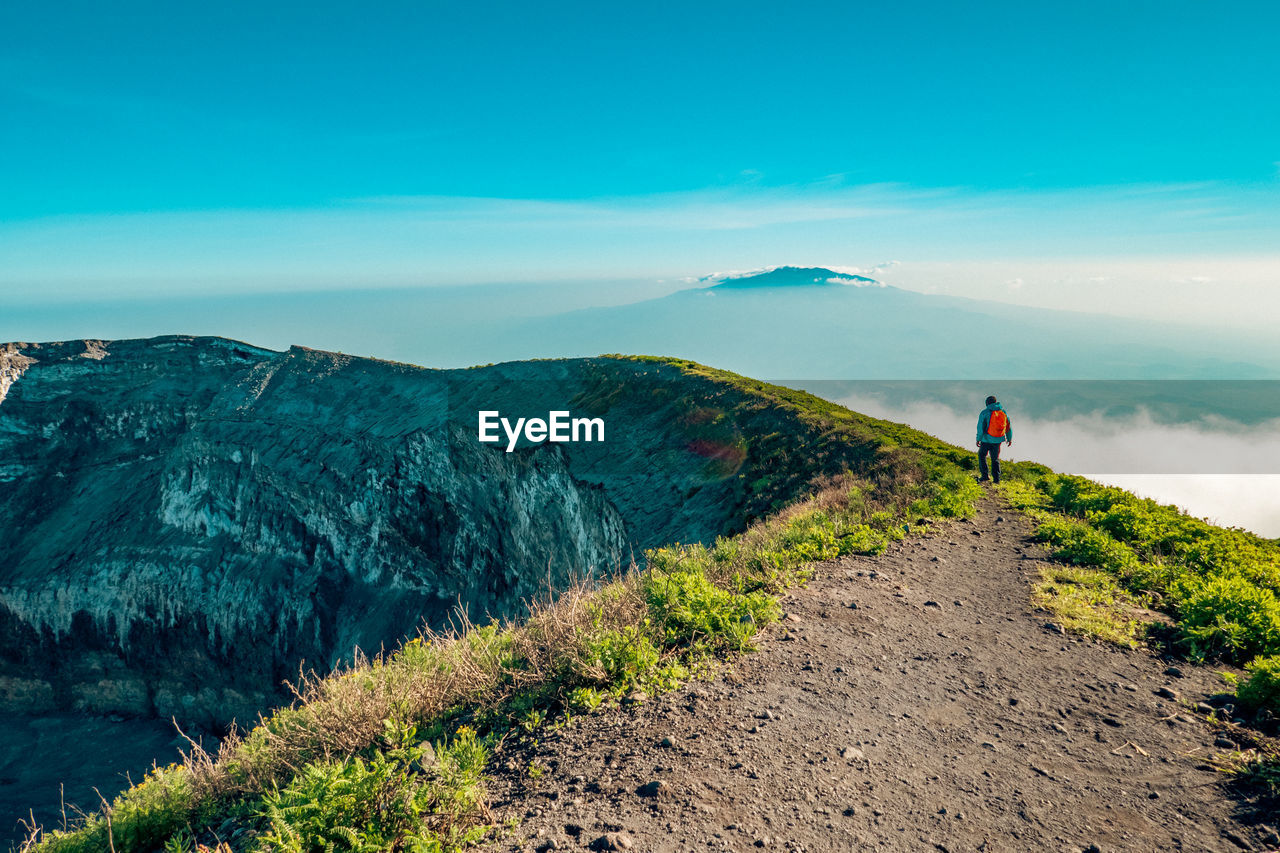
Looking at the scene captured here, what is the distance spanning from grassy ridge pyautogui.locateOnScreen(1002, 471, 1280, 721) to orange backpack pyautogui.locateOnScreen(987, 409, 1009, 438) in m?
2.55

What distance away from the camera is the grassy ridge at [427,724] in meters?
4.34

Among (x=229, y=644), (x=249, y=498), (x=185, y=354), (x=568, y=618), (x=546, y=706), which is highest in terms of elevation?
(x=185, y=354)

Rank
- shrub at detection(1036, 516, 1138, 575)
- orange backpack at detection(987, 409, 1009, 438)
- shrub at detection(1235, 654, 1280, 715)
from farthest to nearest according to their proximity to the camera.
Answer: orange backpack at detection(987, 409, 1009, 438), shrub at detection(1036, 516, 1138, 575), shrub at detection(1235, 654, 1280, 715)

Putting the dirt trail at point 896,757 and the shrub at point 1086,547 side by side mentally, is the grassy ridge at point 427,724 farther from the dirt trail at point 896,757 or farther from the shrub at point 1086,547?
the shrub at point 1086,547

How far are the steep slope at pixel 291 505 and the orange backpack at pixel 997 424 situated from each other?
34.9ft

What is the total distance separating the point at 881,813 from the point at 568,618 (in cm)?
372

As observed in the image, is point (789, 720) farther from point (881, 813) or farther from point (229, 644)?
point (229, 644)

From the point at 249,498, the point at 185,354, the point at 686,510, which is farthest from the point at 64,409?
the point at 686,510

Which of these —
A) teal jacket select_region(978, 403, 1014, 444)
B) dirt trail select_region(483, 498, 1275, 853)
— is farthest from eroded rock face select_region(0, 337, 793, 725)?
dirt trail select_region(483, 498, 1275, 853)

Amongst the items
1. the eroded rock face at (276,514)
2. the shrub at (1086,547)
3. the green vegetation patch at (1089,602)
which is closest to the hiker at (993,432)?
the shrub at (1086,547)

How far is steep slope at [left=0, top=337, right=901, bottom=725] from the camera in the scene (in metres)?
32.6

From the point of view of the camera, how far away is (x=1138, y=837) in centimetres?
445

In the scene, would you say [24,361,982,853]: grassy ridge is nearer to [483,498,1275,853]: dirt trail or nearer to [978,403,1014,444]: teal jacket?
[483,498,1275,853]: dirt trail

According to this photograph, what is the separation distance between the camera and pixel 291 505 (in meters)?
42.9
